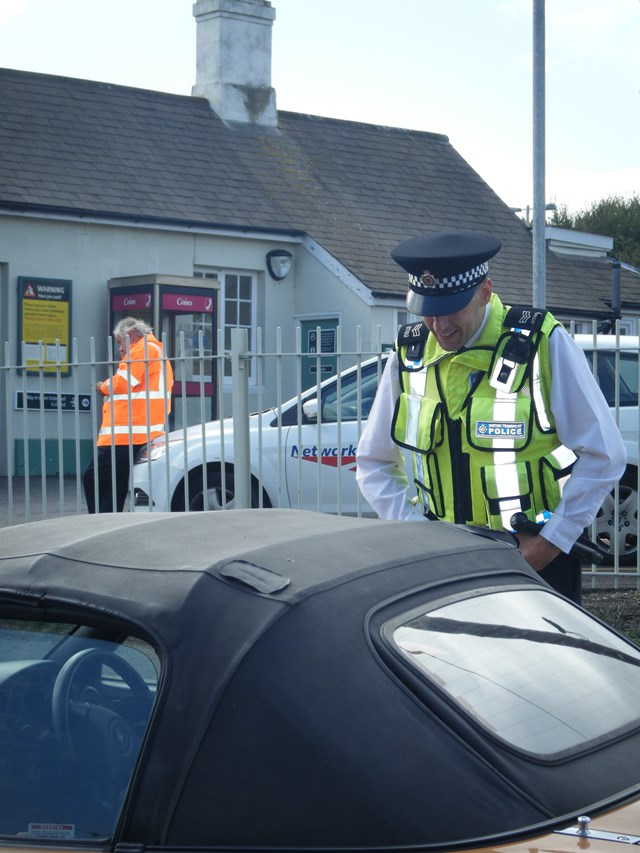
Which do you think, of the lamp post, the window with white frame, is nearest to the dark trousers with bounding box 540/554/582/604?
the lamp post

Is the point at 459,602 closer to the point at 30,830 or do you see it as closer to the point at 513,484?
the point at 30,830

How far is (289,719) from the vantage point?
2037 millimetres

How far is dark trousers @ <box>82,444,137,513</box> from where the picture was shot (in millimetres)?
8586

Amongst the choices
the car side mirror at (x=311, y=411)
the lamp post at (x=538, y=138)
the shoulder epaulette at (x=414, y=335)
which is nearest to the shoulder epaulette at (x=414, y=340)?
the shoulder epaulette at (x=414, y=335)

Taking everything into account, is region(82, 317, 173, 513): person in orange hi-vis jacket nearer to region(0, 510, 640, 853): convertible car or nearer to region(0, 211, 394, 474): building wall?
region(0, 510, 640, 853): convertible car

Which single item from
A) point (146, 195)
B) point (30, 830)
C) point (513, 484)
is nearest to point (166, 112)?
point (146, 195)

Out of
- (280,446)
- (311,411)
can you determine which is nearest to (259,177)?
(311,411)

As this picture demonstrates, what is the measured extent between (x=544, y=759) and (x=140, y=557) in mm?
831

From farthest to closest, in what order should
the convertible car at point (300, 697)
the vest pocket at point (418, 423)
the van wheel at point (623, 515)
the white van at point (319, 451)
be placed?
the van wheel at point (623, 515) → the white van at point (319, 451) → the vest pocket at point (418, 423) → the convertible car at point (300, 697)

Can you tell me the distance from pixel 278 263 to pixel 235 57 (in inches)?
156

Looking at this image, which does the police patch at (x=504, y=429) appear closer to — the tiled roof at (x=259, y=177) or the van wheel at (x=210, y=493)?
the van wheel at (x=210, y=493)

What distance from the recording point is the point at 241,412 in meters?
7.42

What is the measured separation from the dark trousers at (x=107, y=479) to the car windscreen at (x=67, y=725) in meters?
6.05

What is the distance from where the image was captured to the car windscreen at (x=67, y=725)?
7.28 ft
